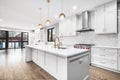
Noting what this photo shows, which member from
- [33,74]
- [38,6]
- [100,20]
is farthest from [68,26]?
[33,74]

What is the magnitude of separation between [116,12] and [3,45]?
11359 millimetres

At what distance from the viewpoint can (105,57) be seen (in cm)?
303

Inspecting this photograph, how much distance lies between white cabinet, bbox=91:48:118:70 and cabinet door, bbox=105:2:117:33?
0.85 m

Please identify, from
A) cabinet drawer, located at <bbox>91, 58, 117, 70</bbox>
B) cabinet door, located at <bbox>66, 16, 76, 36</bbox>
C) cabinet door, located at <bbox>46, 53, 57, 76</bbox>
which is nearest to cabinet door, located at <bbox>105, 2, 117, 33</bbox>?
cabinet drawer, located at <bbox>91, 58, 117, 70</bbox>

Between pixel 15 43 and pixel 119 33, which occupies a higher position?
pixel 119 33

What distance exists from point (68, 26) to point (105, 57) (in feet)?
9.50

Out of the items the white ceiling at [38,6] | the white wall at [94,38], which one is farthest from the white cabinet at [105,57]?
the white ceiling at [38,6]

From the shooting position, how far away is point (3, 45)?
9156 millimetres

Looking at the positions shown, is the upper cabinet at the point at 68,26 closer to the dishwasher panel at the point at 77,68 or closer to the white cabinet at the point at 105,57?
the white cabinet at the point at 105,57

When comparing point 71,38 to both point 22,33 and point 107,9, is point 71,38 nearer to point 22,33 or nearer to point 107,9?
point 107,9

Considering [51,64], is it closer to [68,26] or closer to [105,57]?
[105,57]

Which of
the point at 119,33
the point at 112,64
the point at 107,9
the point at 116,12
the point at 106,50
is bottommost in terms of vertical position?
the point at 112,64

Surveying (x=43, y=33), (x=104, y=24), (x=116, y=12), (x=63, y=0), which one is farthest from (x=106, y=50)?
(x=43, y=33)

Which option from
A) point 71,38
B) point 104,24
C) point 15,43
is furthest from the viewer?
point 15,43
